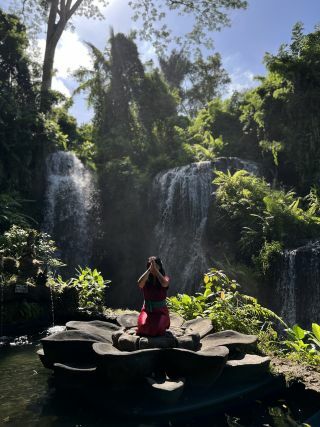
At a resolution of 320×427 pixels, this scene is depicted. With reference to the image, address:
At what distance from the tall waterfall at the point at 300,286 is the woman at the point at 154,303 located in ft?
24.3

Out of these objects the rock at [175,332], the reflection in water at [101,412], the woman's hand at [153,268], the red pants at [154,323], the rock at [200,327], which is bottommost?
the reflection in water at [101,412]

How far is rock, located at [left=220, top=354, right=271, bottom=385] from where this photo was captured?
4715 millimetres

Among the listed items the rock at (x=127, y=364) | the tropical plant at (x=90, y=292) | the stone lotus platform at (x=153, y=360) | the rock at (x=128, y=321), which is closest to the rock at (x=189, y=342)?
the stone lotus platform at (x=153, y=360)

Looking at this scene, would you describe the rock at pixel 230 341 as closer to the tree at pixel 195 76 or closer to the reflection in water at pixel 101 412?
the reflection in water at pixel 101 412

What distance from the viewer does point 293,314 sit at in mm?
11695

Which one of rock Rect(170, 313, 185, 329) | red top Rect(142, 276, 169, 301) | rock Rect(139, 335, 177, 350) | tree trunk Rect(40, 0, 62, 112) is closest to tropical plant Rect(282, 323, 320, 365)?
rock Rect(170, 313, 185, 329)

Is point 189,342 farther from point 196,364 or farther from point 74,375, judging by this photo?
point 74,375

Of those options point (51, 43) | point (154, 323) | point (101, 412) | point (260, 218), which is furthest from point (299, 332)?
point (51, 43)

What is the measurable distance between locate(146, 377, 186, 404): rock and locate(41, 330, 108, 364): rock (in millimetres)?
1061

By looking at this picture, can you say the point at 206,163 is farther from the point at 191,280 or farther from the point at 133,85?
the point at 133,85

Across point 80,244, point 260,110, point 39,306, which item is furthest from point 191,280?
point 260,110

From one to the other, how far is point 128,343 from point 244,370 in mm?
1448

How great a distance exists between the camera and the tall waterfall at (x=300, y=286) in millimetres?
11570

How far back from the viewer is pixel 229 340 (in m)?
5.31
